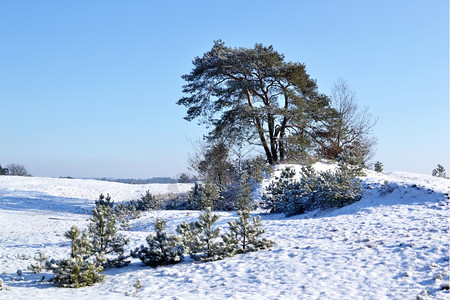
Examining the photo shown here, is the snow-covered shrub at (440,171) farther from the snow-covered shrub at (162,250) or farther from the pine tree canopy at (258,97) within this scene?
the snow-covered shrub at (162,250)

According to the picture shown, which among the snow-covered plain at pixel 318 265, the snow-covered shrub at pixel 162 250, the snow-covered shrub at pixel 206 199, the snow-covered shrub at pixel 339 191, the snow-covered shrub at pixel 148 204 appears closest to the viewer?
the snow-covered plain at pixel 318 265

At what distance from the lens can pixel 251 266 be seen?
6.58 meters

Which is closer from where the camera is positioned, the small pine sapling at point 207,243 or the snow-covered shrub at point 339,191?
the small pine sapling at point 207,243

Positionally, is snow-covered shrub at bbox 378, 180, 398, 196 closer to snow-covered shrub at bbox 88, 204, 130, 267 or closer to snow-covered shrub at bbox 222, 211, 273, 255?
snow-covered shrub at bbox 222, 211, 273, 255

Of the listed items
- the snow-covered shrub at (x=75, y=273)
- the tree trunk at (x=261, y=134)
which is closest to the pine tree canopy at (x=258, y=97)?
the tree trunk at (x=261, y=134)

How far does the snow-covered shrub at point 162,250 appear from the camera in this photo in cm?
734

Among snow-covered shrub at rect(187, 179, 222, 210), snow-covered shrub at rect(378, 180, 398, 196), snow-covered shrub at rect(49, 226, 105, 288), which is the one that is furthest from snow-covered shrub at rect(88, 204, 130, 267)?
snow-covered shrub at rect(187, 179, 222, 210)

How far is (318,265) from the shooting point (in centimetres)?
614

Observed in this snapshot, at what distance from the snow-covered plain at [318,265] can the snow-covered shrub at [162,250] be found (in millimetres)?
199

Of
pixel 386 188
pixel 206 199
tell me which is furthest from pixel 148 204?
pixel 386 188

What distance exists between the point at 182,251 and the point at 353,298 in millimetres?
3734

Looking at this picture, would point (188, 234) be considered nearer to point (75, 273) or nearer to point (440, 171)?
point (75, 273)

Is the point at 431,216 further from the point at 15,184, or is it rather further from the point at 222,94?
the point at 15,184

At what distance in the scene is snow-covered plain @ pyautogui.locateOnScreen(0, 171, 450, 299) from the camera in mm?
5207
